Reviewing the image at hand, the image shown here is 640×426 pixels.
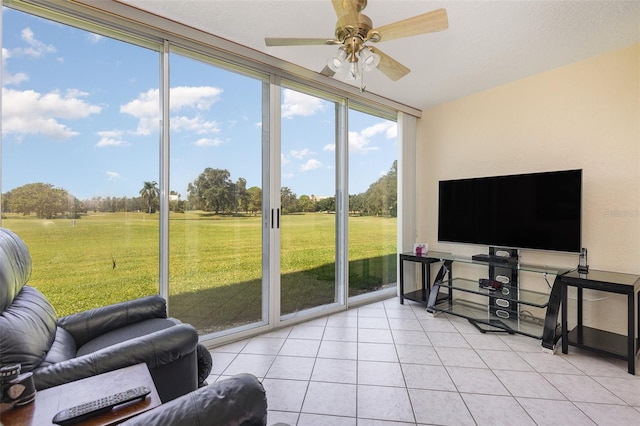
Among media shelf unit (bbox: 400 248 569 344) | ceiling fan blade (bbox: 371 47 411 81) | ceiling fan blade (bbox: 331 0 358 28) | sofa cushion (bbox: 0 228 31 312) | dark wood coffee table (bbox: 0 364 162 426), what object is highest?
ceiling fan blade (bbox: 331 0 358 28)

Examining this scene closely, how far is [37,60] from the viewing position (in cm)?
195

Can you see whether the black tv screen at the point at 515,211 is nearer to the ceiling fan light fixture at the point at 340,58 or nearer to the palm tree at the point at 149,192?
the ceiling fan light fixture at the point at 340,58

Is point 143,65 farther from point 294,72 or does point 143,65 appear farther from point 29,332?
point 29,332

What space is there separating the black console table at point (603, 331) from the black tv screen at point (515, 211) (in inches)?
13.3

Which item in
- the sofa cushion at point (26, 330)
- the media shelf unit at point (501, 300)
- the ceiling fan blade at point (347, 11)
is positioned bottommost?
the media shelf unit at point (501, 300)

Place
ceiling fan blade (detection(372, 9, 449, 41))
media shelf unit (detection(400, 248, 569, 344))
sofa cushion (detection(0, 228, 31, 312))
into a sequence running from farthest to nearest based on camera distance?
1. media shelf unit (detection(400, 248, 569, 344))
2. ceiling fan blade (detection(372, 9, 449, 41))
3. sofa cushion (detection(0, 228, 31, 312))

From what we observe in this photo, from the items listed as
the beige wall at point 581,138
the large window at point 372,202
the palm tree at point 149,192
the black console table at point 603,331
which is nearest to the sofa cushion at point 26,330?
the palm tree at point 149,192

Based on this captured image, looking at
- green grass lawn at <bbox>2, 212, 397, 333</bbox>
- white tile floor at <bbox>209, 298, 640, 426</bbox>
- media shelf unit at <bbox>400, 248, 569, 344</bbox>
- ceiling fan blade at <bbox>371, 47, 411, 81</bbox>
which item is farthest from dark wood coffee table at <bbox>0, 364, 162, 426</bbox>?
media shelf unit at <bbox>400, 248, 569, 344</bbox>

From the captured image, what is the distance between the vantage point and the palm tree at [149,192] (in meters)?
2.38

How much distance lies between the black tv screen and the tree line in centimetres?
80

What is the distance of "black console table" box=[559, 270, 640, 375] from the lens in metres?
2.22

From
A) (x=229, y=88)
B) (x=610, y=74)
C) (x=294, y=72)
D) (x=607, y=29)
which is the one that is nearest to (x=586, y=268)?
(x=610, y=74)

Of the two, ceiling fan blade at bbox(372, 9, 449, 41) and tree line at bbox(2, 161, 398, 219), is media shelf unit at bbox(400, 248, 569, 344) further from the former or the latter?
ceiling fan blade at bbox(372, 9, 449, 41)

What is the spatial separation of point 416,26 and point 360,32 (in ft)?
0.97
